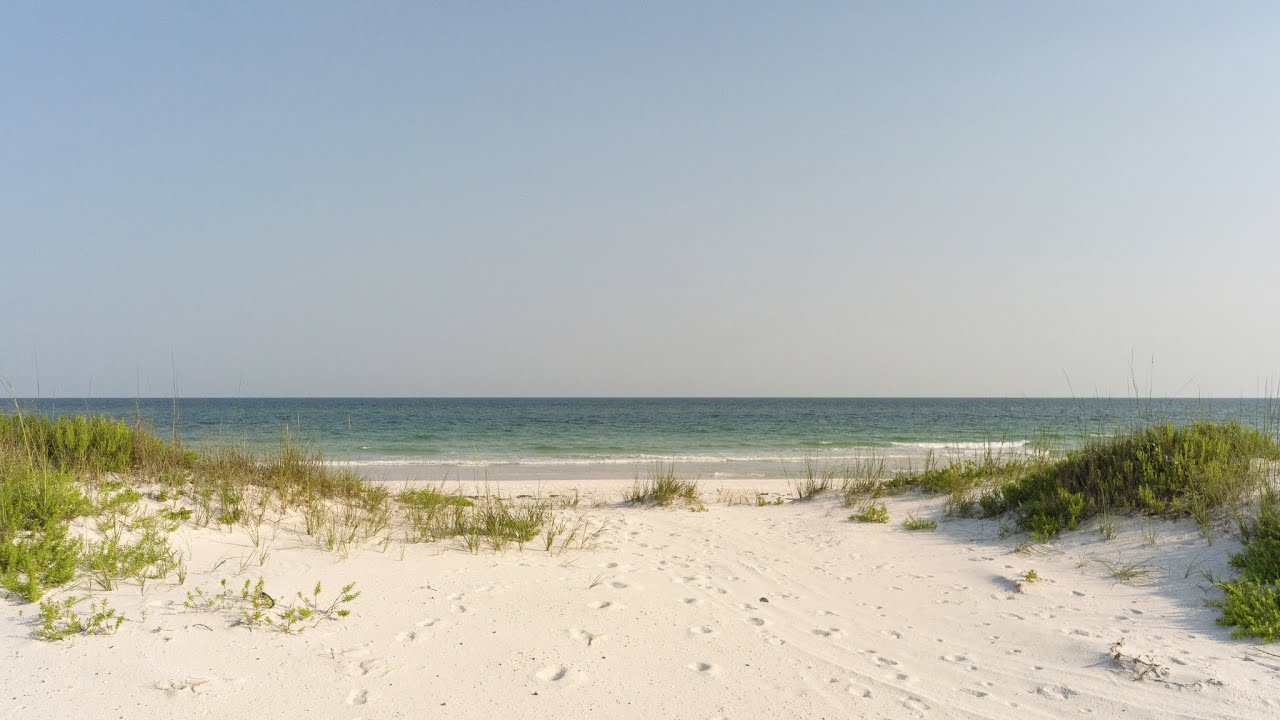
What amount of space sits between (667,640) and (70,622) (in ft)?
12.6

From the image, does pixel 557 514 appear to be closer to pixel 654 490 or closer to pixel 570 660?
pixel 654 490

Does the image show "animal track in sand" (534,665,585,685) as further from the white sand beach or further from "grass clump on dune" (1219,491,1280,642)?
"grass clump on dune" (1219,491,1280,642)

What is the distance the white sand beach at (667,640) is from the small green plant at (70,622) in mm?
77

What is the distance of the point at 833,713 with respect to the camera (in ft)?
12.2

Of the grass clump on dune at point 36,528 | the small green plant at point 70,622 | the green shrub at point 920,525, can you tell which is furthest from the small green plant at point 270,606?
the green shrub at point 920,525

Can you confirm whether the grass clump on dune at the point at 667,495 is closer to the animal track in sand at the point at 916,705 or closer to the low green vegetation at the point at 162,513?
the low green vegetation at the point at 162,513

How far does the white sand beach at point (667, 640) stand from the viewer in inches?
149

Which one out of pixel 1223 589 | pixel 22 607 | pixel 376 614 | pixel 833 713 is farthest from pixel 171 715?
pixel 1223 589

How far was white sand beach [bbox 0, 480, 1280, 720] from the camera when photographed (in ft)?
12.4

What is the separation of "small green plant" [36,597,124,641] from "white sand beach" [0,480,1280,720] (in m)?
0.08

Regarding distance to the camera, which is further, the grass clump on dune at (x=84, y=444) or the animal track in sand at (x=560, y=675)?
the grass clump on dune at (x=84, y=444)

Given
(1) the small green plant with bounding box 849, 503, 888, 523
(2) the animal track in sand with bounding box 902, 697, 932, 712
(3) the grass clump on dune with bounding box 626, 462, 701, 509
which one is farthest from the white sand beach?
(3) the grass clump on dune with bounding box 626, 462, 701, 509

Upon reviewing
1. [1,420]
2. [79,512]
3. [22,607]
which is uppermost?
[1,420]

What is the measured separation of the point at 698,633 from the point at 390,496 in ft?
19.0
